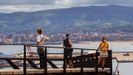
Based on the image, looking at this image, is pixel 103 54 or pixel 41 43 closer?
pixel 41 43

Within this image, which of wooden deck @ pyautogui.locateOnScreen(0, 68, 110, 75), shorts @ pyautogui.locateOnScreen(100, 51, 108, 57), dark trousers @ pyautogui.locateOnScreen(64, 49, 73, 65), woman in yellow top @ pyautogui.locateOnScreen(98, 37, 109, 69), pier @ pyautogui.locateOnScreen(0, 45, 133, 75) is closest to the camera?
wooden deck @ pyautogui.locateOnScreen(0, 68, 110, 75)

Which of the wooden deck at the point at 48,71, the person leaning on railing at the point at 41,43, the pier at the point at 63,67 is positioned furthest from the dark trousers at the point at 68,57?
the person leaning on railing at the point at 41,43

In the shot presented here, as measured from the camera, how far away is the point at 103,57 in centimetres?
2269

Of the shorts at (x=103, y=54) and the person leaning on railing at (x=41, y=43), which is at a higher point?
the person leaning on railing at (x=41, y=43)

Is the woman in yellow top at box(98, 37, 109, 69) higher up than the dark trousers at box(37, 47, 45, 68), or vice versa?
the dark trousers at box(37, 47, 45, 68)

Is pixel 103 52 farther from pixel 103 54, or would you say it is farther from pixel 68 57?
pixel 68 57

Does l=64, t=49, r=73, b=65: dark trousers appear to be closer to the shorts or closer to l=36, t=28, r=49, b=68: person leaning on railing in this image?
l=36, t=28, r=49, b=68: person leaning on railing

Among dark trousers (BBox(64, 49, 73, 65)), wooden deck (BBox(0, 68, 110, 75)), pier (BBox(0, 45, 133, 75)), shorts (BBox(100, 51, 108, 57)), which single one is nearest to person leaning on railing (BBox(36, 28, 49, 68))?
pier (BBox(0, 45, 133, 75))

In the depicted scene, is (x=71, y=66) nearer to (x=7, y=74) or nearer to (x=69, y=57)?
(x=69, y=57)

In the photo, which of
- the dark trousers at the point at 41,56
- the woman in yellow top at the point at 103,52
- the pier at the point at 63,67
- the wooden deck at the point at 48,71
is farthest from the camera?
the woman in yellow top at the point at 103,52

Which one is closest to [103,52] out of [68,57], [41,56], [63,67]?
[68,57]

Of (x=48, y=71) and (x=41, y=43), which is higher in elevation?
(x=41, y=43)

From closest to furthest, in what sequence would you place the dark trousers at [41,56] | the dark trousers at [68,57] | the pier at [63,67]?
the pier at [63,67] < the dark trousers at [41,56] < the dark trousers at [68,57]

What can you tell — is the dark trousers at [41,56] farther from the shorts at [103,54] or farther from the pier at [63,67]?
the shorts at [103,54]
